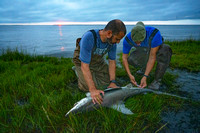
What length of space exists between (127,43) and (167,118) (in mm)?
2124

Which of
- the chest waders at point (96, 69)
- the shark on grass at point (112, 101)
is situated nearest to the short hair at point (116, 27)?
the chest waders at point (96, 69)

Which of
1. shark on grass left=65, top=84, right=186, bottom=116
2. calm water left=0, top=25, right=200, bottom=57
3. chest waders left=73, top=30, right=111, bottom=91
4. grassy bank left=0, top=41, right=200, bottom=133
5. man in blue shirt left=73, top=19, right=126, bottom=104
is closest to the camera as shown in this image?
grassy bank left=0, top=41, right=200, bottom=133

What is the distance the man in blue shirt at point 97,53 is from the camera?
250 cm

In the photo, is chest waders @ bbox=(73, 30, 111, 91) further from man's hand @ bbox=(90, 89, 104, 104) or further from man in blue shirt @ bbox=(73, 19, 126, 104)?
man's hand @ bbox=(90, 89, 104, 104)

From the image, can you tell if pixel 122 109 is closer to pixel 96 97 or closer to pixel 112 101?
pixel 112 101

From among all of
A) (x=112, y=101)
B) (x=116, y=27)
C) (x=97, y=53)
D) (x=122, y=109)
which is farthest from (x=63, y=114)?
(x=116, y=27)

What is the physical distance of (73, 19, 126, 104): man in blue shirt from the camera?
8.19ft

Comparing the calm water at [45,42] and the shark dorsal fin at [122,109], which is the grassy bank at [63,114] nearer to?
the shark dorsal fin at [122,109]

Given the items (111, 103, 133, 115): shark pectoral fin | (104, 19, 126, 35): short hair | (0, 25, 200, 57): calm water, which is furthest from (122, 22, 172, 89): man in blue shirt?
(0, 25, 200, 57): calm water

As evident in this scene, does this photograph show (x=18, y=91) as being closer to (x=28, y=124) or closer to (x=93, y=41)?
(x=28, y=124)

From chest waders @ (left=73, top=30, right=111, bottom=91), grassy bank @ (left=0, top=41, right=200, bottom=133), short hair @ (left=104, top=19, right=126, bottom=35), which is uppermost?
short hair @ (left=104, top=19, right=126, bottom=35)

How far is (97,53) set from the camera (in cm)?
332

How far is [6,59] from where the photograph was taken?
21.5ft

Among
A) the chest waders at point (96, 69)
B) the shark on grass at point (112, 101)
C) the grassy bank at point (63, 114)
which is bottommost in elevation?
the grassy bank at point (63, 114)
